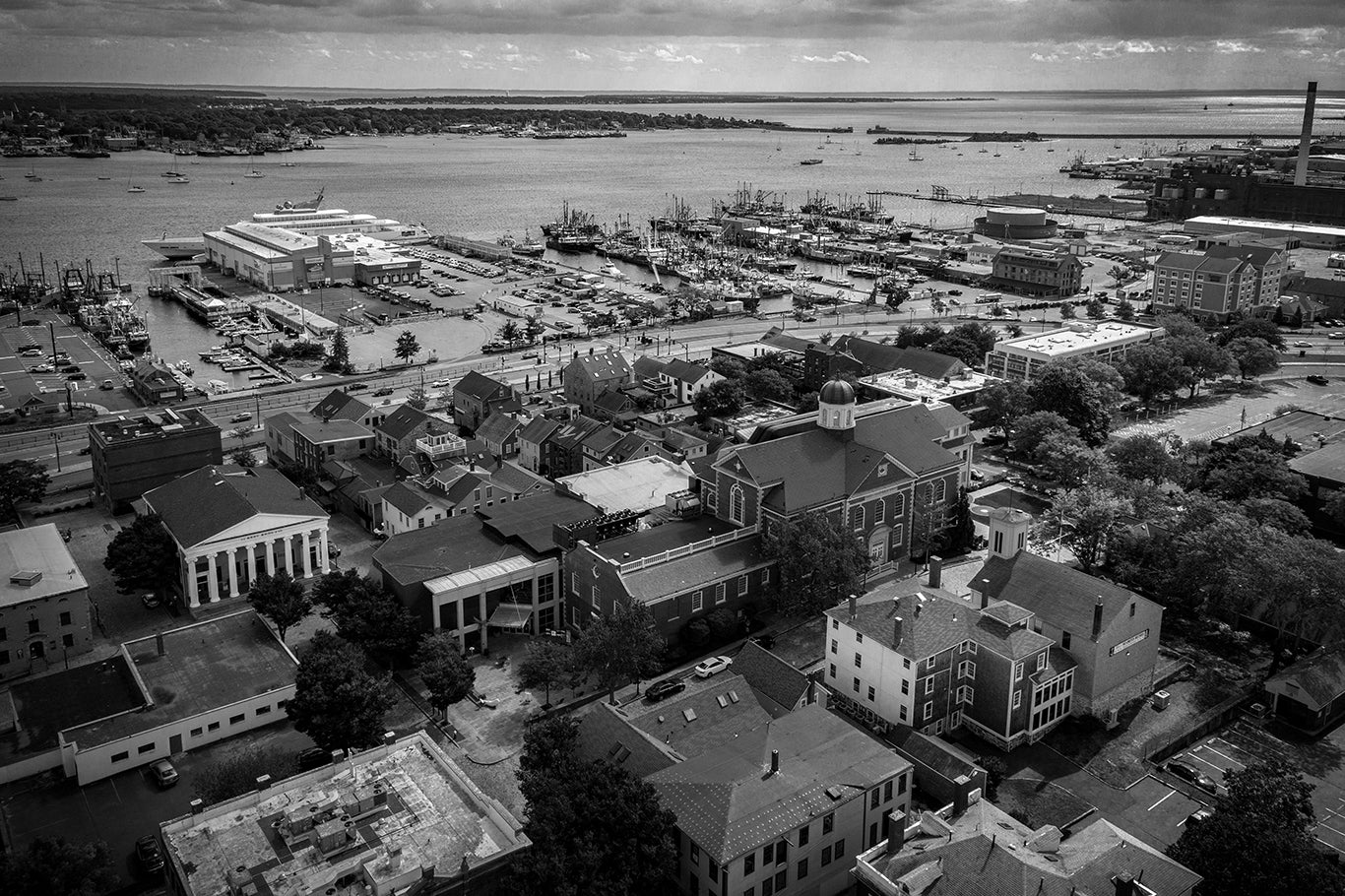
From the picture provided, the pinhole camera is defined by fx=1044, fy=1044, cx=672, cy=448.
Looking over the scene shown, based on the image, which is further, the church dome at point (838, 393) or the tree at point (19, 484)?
the tree at point (19, 484)

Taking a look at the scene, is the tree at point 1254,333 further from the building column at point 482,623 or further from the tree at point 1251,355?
the building column at point 482,623


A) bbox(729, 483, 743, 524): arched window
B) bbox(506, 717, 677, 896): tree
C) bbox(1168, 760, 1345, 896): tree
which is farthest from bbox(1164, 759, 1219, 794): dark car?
bbox(729, 483, 743, 524): arched window

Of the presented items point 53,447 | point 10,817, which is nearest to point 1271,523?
point 10,817

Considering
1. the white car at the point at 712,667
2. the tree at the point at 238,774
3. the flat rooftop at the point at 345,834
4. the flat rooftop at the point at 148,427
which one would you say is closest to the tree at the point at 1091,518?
the white car at the point at 712,667

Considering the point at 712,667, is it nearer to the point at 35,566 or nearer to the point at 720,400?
the point at 35,566

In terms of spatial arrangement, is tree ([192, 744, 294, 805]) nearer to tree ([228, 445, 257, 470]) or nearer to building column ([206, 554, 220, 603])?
building column ([206, 554, 220, 603])

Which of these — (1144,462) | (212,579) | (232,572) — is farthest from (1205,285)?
(212,579)
